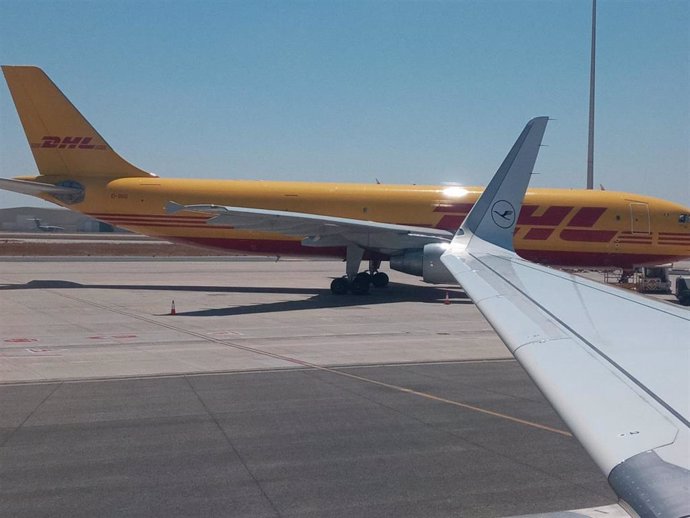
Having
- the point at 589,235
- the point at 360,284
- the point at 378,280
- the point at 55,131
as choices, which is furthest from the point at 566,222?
the point at 55,131

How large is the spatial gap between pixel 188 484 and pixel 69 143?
25491 mm

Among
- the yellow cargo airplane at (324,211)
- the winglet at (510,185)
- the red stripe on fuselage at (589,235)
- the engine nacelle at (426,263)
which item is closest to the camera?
the winglet at (510,185)

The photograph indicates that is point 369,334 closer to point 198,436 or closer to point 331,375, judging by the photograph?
point 331,375

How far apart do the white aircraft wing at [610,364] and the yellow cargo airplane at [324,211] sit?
1872 cm

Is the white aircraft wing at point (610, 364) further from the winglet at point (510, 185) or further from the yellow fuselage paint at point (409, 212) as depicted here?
the yellow fuselage paint at point (409, 212)

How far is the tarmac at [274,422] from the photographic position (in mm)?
6793

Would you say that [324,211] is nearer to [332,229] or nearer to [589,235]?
[332,229]

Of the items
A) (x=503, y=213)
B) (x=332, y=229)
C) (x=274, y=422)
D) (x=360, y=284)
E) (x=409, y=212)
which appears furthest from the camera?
(x=409, y=212)

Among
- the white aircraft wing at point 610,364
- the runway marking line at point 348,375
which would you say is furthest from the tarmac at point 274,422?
the white aircraft wing at point 610,364

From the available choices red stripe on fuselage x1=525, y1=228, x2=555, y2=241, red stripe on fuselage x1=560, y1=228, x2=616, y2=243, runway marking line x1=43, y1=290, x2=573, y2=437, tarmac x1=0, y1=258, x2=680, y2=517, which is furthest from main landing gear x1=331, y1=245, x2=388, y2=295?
runway marking line x1=43, y1=290, x2=573, y2=437

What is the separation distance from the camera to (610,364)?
3607 millimetres

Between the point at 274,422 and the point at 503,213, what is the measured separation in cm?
373

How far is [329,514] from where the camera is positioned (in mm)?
6383

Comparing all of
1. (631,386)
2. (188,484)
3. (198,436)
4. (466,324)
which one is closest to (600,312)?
(631,386)
